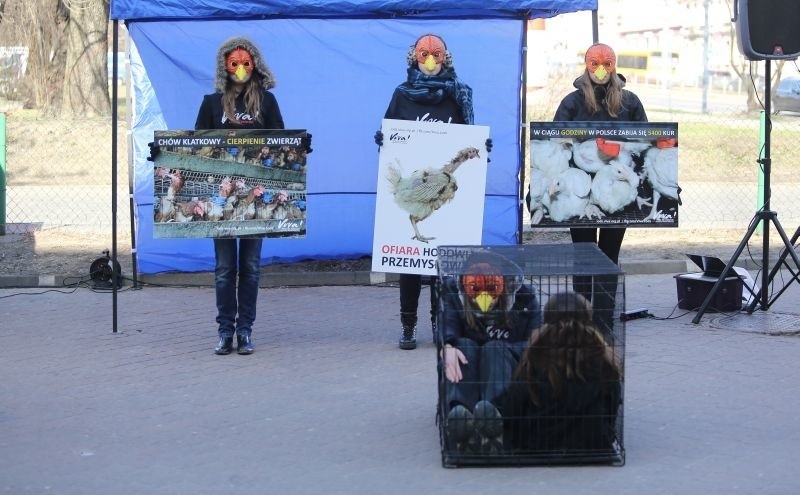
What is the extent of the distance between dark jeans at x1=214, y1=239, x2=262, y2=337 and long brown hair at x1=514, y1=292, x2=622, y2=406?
9.30 ft

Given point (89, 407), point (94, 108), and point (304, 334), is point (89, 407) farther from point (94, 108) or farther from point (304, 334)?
point (94, 108)

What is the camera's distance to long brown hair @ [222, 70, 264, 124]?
7520 millimetres

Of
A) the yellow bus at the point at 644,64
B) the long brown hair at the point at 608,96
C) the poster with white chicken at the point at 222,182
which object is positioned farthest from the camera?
the yellow bus at the point at 644,64

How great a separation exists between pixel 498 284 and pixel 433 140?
2.56 m

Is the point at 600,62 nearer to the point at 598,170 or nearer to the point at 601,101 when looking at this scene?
the point at 601,101

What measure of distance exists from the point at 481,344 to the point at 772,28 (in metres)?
4.17

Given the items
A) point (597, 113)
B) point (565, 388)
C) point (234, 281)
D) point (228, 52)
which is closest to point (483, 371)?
point (565, 388)

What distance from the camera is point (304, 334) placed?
8.26m

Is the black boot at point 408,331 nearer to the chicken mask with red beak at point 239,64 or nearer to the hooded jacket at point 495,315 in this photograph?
the chicken mask with red beak at point 239,64

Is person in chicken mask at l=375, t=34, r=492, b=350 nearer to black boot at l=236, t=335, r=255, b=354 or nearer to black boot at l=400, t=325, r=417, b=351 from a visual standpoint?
black boot at l=400, t=325, r=417, b=351

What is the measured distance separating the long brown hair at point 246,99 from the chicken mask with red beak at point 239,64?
0.30 ft

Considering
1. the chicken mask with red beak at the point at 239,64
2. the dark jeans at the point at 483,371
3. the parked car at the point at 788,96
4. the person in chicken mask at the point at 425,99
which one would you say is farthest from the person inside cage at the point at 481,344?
the parked car at the point at 788,96

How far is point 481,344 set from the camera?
211 inches

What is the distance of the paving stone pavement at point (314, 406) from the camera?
5184 millimetres
